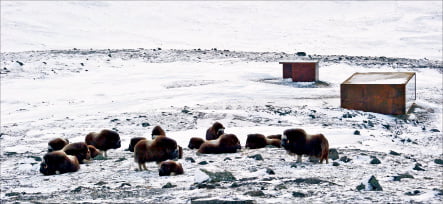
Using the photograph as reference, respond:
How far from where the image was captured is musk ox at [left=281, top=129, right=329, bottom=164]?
11.6 metres

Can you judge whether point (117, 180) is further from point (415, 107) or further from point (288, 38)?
point (288, 38)

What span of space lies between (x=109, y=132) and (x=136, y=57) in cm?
2565

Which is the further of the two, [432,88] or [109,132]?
[432,88]

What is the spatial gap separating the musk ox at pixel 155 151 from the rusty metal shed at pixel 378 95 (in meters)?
12.1

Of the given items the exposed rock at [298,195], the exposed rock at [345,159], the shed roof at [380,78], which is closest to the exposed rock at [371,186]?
the exposed rock at [298,195]

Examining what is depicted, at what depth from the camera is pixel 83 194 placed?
378 inches

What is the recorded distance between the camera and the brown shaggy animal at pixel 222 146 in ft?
43.5

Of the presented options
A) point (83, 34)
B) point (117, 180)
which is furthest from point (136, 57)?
point (117, 180)

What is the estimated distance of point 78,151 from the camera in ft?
41.7

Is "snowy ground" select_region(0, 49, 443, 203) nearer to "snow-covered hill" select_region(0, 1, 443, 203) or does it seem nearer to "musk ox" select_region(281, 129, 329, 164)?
"snow-covered hill" select_region(0, 1, 443, 203)

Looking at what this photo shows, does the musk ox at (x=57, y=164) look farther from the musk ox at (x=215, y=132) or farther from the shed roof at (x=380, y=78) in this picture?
the shed roof at (x=380, y=78)

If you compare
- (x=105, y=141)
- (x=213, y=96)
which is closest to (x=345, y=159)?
(x=105, y=141)

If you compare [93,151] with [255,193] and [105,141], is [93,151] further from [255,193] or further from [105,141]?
[255,193]

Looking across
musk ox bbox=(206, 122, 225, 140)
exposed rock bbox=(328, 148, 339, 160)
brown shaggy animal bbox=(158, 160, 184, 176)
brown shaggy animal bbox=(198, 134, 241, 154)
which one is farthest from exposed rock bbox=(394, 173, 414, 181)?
musk ox bbox=(206, 122, 225, 140)
